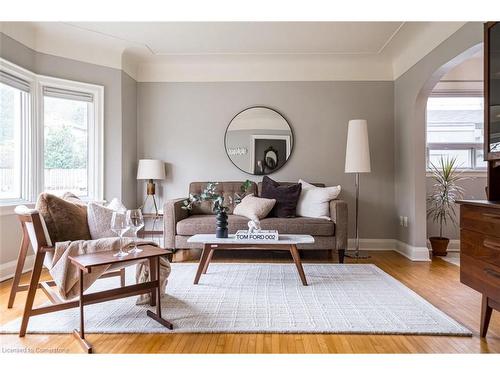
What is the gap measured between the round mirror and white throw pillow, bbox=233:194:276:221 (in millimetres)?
692

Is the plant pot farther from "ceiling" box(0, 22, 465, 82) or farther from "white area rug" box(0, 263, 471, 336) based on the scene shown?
"ceiling" box(0, 22, 465, 82)

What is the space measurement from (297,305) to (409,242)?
2.30m

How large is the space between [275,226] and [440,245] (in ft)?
6.87

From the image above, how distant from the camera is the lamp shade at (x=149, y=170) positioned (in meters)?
4.32

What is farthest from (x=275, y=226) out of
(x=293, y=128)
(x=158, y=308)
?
(x=158, y=308)

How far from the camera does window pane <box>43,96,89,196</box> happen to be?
3.74m

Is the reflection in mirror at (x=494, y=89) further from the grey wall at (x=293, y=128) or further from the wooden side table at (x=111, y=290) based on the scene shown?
the grey wall at (x=293, y=128)

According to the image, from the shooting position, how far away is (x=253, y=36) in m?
3.73

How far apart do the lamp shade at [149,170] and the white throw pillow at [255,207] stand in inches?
47.4

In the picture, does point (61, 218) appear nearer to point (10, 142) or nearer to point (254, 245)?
point (254, 245)

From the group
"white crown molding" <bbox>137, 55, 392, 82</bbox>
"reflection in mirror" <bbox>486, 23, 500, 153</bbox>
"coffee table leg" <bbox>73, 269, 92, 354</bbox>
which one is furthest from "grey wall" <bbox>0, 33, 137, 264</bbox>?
"reflection in mirror" <bbox>486, 23, 500, 153</bbox>

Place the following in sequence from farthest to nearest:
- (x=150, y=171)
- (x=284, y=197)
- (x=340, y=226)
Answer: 1. (x=150, y=171)
2. (x=284, y=197)
3. (x=340, y=226)

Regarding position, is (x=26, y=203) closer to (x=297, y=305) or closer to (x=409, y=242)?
(x=297, y=305)
